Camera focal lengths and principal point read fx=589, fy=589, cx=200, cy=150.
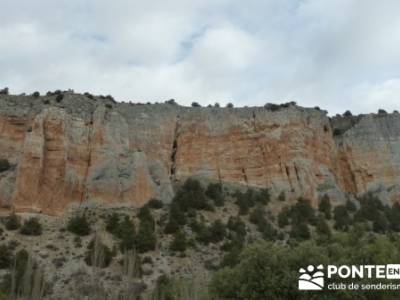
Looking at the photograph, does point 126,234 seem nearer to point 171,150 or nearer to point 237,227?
point 237,227

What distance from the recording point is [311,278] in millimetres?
22484

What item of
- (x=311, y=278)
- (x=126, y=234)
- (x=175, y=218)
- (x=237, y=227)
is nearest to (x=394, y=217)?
(x=237, y=227)

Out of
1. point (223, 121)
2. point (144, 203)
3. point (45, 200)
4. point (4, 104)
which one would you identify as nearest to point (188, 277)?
point (144, 203)

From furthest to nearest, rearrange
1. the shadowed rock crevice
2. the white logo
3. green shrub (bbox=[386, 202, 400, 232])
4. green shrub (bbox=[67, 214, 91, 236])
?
the shadowed rock crevice
green shrub (bbox=[386, 202, 400, 232])
green shrub (bbox=[67, 214, 91, 236])
the white logo

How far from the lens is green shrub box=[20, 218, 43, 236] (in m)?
43.9

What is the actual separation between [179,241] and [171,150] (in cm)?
1439

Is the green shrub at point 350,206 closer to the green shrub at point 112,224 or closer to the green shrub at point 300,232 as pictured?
the green shrub at point 300,232

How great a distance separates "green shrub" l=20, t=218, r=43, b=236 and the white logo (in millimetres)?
26741

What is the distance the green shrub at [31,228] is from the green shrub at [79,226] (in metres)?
2.23

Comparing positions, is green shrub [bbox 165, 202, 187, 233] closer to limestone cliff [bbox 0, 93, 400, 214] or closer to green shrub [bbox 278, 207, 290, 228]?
limestone cliff [bbox 0, 93, 400, 214]

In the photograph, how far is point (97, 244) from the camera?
128 ft

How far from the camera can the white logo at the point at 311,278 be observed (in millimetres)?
22047

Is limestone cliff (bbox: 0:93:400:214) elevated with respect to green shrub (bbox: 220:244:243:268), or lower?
elevated

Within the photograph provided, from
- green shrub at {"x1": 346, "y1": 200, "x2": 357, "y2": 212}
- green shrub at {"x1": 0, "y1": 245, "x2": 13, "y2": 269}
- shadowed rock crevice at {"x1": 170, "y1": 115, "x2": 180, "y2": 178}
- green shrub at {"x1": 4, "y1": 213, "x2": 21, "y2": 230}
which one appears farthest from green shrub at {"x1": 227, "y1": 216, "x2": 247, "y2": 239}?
green shrub at {"x1": 0, "y1": 245, "x2": 13, "y2": 269}
